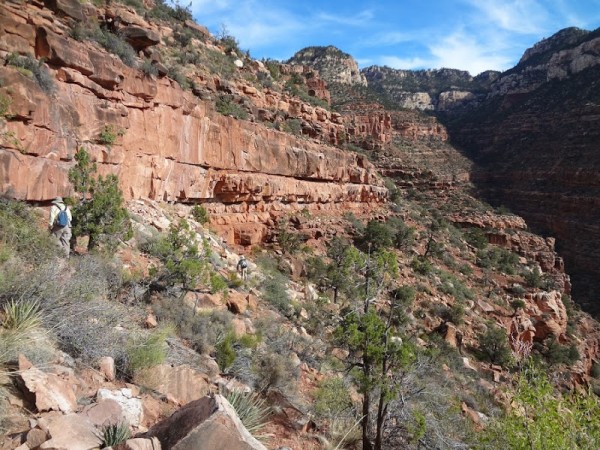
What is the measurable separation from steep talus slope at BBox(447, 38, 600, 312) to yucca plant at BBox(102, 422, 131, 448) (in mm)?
43037

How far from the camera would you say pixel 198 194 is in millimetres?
17562

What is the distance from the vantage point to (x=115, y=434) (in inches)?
113

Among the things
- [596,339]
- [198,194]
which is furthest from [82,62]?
[596,339]

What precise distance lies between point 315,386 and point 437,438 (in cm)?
236

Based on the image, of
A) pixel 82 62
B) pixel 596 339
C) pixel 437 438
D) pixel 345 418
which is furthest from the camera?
pixel 596 339

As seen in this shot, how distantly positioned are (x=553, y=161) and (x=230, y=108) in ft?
169

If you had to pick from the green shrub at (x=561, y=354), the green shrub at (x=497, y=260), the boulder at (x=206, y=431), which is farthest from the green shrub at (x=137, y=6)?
the green shrub at (x=561, y=354)

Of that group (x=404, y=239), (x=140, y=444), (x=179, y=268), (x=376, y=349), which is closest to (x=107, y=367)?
(x=140, y=444)

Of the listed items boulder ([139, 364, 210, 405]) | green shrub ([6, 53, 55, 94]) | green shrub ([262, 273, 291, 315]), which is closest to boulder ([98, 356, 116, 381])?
boulder ([139, 364, 210, 405])

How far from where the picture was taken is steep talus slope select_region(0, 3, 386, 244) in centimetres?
942

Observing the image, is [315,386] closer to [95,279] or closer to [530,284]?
[95,279]

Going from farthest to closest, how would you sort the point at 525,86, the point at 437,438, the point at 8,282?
the point at 525,86 → the point at 437,438 → the point at 8,282

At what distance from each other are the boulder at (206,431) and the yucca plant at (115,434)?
181mm

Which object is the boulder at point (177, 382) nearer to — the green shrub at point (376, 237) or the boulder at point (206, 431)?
the boulder at point (206, 431)
